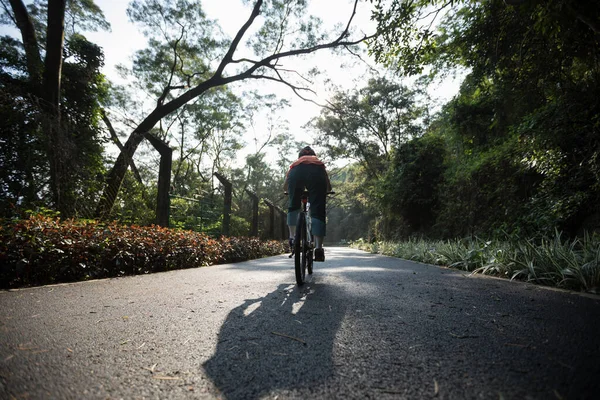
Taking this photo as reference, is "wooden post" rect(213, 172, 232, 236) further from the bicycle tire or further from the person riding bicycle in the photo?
the bicycle tire

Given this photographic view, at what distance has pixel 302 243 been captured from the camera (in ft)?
11.4

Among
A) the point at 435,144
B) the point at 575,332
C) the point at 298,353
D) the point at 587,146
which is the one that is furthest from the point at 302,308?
the point at 435,144

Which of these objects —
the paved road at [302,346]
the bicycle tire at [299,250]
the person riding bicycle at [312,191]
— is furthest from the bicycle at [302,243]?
the paved road at [302,346]

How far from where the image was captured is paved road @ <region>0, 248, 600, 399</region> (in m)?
1.00

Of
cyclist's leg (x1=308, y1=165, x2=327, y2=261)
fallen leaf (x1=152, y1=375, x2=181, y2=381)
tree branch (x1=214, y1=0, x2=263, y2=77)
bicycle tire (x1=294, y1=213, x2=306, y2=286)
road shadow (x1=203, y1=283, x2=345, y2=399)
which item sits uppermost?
tree branch (x1=214, y1=0, x2=263, y2=77)

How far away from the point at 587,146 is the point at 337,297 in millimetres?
4667

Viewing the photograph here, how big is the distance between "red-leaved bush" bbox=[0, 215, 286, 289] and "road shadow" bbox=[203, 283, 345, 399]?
101 inches

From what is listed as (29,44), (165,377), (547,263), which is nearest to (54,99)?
(29,44)

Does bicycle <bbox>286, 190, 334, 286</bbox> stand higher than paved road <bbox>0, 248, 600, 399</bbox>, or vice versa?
bicycle <bbox>286, 190, 334, 286</bbox>

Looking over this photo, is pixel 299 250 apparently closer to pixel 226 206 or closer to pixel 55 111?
pixel 226 206

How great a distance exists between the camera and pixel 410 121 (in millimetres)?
20266

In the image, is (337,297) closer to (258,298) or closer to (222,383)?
(258,298)

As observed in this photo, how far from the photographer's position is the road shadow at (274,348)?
106 cm

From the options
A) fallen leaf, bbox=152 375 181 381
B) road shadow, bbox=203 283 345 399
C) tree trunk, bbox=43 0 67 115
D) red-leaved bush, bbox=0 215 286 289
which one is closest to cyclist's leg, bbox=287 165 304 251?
road shadow, bbox=203 283 345 399
